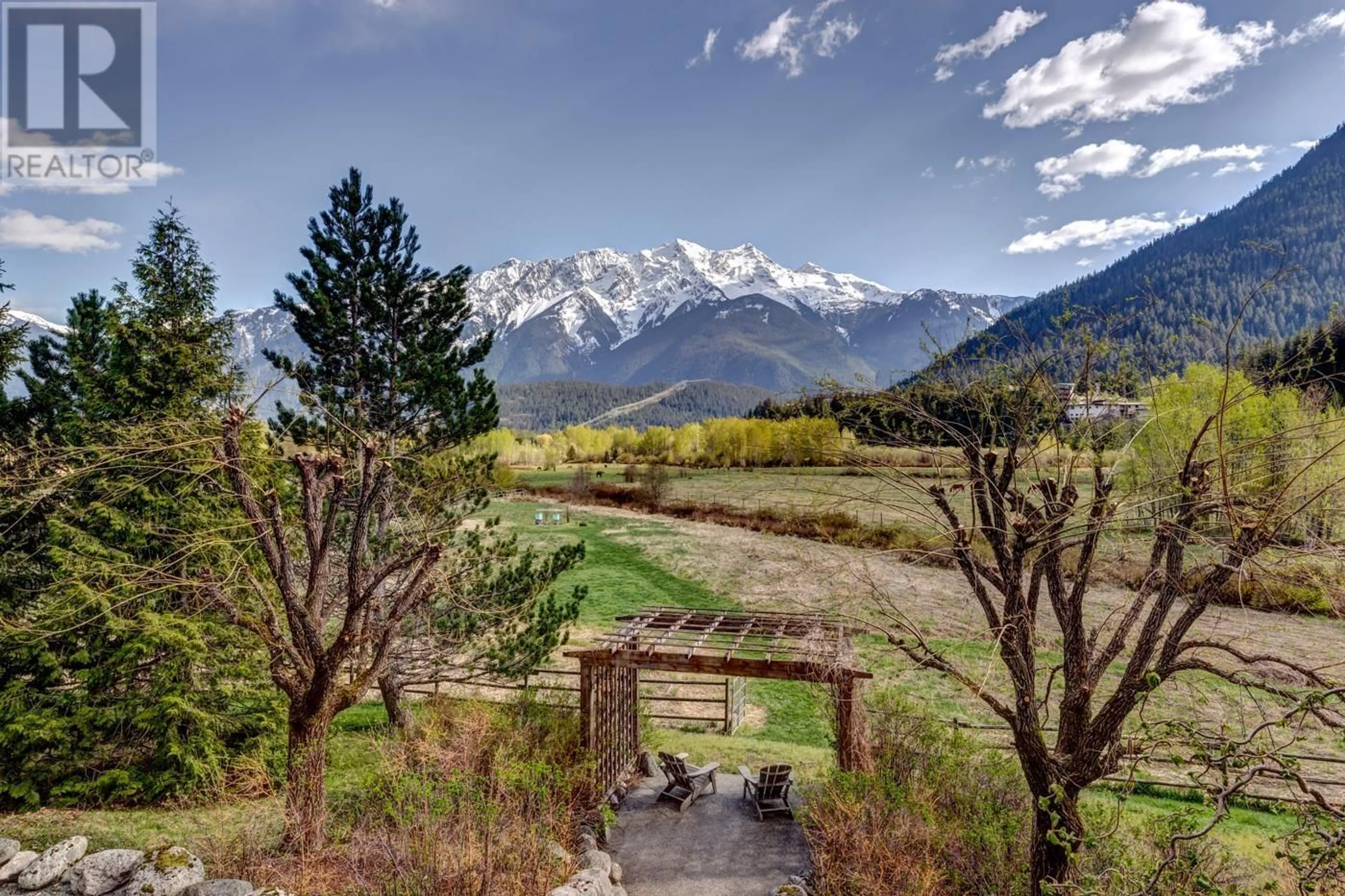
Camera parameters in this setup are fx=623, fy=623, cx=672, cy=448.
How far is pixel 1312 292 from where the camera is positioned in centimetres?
15388

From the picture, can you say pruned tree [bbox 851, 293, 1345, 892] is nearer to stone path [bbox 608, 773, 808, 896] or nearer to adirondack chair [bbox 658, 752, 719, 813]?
stone path [bbox 608, 773, 808, 896]

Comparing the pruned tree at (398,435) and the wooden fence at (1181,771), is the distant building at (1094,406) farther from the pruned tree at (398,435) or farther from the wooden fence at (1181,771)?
the pruned tree at (398,435)

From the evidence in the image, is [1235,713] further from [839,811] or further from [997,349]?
[997,349]

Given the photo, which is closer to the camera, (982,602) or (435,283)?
(982,602)

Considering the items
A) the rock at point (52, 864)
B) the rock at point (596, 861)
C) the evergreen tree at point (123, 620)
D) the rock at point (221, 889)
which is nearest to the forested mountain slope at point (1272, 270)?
the rock at point (596, 861)

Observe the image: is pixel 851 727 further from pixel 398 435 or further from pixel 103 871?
pixel 398 435

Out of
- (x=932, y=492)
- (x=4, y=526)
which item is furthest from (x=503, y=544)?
(x=932, y=492)

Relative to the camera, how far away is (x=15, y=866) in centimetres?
632

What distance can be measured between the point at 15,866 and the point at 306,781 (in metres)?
2.90

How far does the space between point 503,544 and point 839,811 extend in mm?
7172

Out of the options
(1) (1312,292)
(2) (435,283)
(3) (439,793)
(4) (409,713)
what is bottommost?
(4) (409,713)

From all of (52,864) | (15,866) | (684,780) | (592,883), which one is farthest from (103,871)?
(684,780)

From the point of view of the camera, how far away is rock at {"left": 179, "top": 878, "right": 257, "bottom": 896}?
562 centimetres

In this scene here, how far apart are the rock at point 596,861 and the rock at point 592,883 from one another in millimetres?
132
